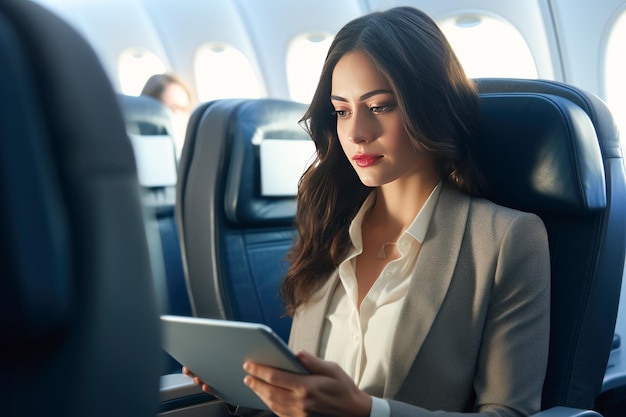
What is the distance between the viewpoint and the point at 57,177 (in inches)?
19.5

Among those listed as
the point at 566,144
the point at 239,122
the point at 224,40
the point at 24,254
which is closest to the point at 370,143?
the point at 566,144

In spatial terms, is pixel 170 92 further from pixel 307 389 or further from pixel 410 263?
pixel 307 389

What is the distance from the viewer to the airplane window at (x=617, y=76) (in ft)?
11.6

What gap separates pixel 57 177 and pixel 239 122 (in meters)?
1.96

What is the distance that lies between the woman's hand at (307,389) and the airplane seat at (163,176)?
6.31ft

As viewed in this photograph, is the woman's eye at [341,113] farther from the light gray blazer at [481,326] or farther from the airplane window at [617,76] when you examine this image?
the airplane window at [617,76]

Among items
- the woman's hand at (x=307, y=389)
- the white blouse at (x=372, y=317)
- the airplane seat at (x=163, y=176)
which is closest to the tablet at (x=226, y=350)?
the woman's hand at (x=307, y=389)

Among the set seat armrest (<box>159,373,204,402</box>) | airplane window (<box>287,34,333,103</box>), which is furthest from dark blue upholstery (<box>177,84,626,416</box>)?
airplane window (<box>287,34,333,103</box>)

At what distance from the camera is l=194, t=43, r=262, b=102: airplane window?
784cm

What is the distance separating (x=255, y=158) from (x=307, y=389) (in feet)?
4.47

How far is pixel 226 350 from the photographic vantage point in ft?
4.04

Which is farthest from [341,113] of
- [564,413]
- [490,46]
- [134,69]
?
[134,69]

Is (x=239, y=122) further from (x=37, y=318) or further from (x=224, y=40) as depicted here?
(x=224, y=40)

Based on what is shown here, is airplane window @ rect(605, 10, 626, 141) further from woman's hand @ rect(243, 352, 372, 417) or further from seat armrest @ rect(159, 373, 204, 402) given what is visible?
woman's hand @ rect(243, 352, 372, 417)
